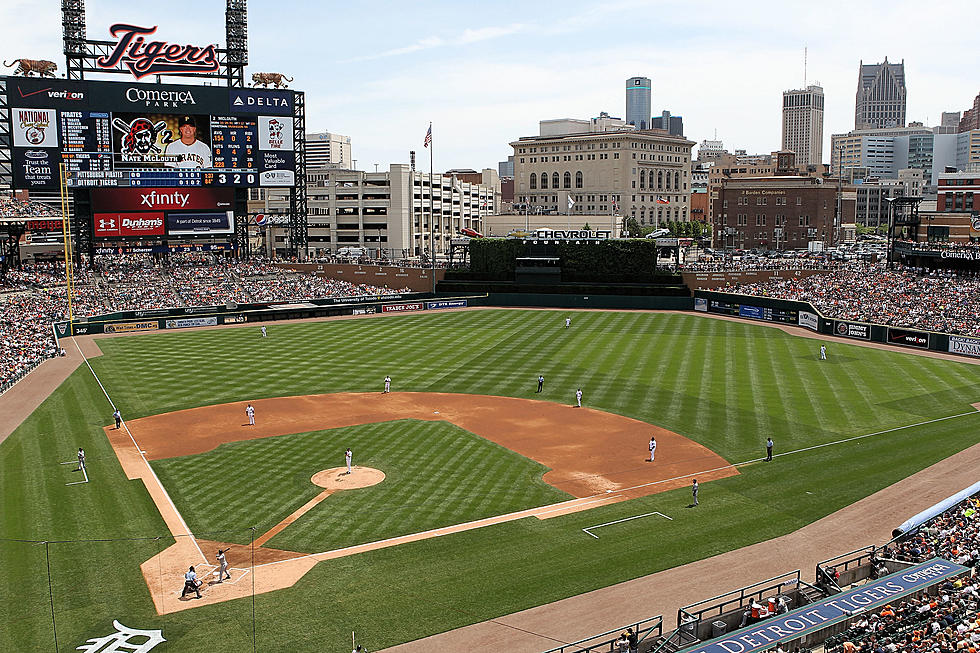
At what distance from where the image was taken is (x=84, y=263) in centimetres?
7631

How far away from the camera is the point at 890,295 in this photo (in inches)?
2419

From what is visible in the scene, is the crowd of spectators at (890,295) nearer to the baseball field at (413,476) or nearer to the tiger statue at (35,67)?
the baseball field at (413,476)

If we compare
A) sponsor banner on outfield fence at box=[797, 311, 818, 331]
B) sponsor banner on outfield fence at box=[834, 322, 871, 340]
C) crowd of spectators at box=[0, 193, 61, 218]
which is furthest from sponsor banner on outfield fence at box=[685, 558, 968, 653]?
crowd of spectators at box=[0, 193, 61, 218]

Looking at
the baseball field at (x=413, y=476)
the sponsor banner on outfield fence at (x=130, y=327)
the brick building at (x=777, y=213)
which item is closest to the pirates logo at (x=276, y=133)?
the sponsor banner on outfield fence at (x=130, y=327)

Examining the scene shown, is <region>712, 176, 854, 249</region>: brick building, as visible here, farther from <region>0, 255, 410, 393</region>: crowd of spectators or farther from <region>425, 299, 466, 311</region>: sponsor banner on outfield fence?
<region>0, 255, 410, 393</region>: crowd of spectators

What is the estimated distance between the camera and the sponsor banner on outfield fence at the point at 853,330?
181 feet

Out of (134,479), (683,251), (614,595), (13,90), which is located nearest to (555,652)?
(614,595)

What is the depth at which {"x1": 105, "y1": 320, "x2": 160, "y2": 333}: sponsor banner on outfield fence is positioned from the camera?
61.7 meters

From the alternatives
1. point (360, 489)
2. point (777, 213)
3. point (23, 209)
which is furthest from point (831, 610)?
point (777, 213)

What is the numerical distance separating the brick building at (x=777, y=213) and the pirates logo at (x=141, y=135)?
88.4 m

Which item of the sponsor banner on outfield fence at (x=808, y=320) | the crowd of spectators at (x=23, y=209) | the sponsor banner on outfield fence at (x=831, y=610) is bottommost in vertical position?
the sponsor banner on outfield fence at (x=831, y=610)

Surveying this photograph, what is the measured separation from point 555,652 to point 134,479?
1893cm

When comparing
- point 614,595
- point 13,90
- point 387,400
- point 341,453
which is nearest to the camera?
point 614,595

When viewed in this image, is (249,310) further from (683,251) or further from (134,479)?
(683,251)
